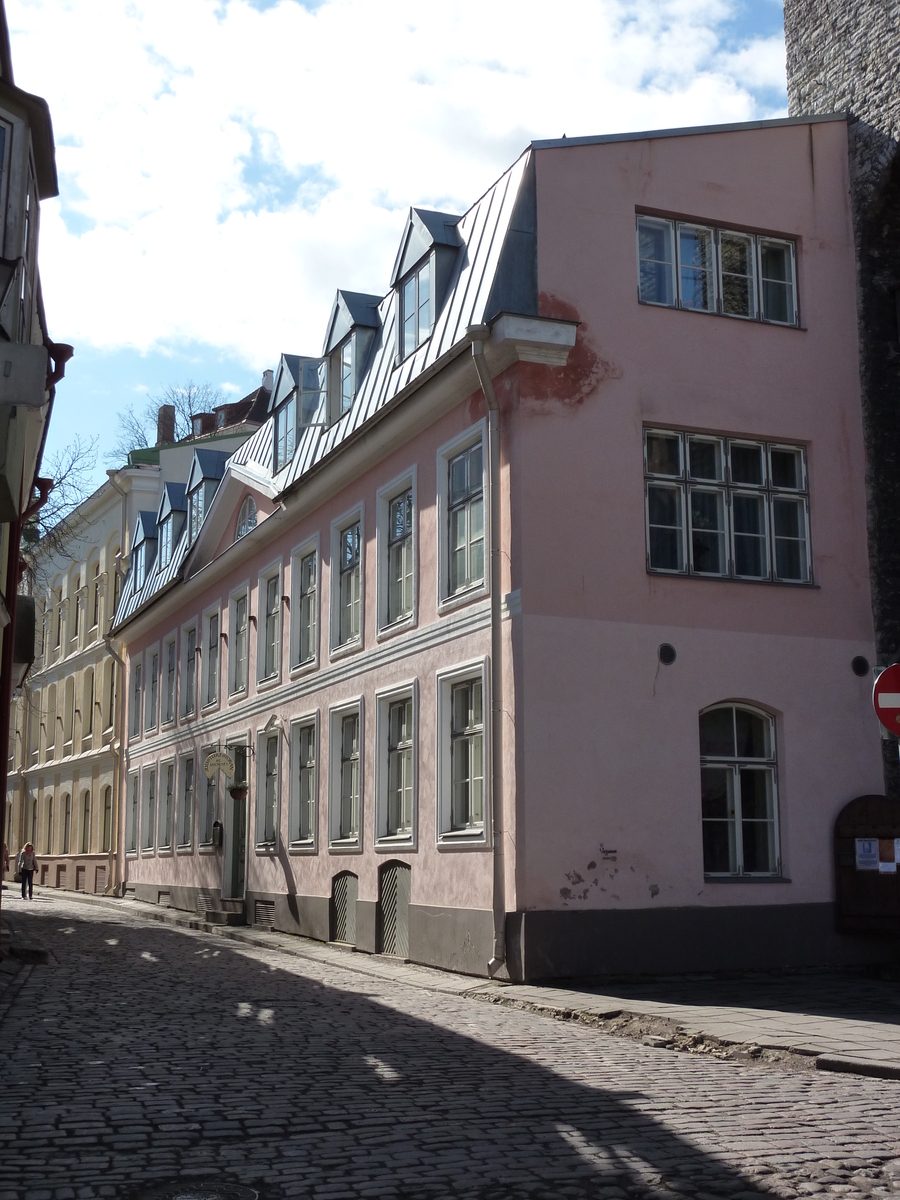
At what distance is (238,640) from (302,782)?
5.15 m

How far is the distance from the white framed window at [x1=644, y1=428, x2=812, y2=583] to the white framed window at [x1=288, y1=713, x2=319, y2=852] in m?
7.69

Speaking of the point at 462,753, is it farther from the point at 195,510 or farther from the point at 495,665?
the point at 195,510

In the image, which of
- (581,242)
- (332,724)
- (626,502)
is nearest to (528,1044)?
(626,502)

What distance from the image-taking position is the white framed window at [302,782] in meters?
21.0

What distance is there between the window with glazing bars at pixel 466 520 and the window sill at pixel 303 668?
5375mm

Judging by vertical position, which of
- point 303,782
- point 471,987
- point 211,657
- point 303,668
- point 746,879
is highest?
point 211,657

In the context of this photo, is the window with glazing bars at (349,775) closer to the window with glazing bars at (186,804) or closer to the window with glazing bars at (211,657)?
the window with glazing bars at (211,657)

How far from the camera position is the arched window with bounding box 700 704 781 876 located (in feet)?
48.5

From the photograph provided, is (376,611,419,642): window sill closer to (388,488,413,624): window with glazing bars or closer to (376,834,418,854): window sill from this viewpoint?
(388,488,413,624): window with glazing bars

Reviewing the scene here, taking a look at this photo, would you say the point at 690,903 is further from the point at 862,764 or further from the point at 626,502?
the point at 626,502

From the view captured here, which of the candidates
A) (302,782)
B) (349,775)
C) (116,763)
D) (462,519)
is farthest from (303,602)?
(116,763)

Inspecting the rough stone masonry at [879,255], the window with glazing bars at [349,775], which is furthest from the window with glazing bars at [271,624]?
the rough stone masonry at [879,255]

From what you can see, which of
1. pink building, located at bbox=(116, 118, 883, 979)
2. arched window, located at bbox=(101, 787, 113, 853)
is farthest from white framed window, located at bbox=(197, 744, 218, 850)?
arched window, located at bbox=(101, 787, 113, 853)

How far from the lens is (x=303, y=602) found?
22.4m
